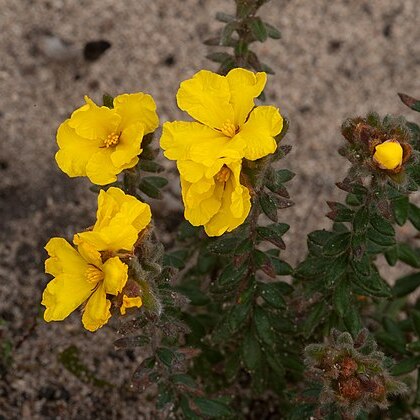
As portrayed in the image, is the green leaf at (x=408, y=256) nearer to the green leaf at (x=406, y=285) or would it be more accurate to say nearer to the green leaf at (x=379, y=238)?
the green leaf at (x=406, y=285)

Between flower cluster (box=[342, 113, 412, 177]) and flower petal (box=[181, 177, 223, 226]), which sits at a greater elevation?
flower cluster (box=[342, 113, 412, 177])

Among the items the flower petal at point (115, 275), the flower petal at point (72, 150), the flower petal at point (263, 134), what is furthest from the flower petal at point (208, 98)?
the flower petal at point (115, 275)

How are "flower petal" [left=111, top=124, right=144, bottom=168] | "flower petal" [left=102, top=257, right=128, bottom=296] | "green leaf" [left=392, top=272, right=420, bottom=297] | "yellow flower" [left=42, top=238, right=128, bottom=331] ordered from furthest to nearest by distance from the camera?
"green leaf" [left=392, top=272, right=420, bottom=297] → "flower petal" [left=111, top=124, right=144, bottom=168] → "yellow flower" [left=42, top=238, right=128, bottom=331] → "flower petal" [left=102, top=257, right=128, bottom=296]

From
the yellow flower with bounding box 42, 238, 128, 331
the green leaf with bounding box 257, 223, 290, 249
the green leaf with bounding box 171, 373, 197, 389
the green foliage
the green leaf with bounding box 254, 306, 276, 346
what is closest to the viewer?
the yellow flower with bounding box 42, 238, 128, 331

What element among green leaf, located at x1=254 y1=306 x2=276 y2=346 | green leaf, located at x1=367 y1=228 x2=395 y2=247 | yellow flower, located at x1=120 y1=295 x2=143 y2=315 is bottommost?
green leaf, located at x1=254 y1=306 x2=276 y2=346

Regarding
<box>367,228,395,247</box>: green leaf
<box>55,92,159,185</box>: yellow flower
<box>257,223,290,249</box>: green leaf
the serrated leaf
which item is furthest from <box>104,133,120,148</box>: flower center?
the serrated leaf

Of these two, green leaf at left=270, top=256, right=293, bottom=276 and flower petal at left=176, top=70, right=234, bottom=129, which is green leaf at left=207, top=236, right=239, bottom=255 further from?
flower petal at left=176, top=70, right=234, bottom=129
